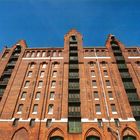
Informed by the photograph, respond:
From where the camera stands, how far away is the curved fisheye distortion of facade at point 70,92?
26.7 meters

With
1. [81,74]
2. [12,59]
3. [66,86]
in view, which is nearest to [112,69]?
[81,74]

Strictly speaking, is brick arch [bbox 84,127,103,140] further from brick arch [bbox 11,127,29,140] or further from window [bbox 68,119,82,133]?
brick arch [bbox 11,127,29,140]

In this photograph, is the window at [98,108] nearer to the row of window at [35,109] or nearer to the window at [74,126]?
the window at [74,126]

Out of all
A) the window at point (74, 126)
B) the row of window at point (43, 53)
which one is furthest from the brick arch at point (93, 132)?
the row of window at point (43, 53)

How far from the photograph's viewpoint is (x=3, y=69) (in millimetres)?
36688

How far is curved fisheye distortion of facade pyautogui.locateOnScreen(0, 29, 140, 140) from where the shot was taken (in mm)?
26703

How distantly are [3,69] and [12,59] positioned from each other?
4028 mm

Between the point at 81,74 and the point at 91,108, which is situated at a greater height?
the point at 81,74

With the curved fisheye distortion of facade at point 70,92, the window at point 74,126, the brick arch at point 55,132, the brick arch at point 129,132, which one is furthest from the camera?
the window at point 74,126

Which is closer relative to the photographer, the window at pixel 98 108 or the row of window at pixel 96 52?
the window at pixel 98 108

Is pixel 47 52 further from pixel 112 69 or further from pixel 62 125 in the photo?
pixel 62 125

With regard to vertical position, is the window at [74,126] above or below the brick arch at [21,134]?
above

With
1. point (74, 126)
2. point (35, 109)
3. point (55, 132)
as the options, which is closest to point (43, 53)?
point (35, 109)

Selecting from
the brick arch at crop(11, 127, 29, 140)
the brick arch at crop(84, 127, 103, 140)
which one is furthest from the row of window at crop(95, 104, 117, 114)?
the brick arch at crop(11, 127, 29, 140)
